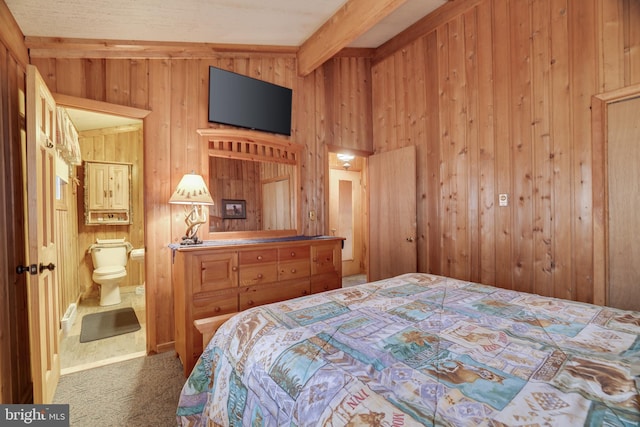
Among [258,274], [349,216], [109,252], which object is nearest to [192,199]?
[258,274]

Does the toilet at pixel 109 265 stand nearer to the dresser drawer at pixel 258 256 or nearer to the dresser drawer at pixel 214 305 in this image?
the dresser drawer at pixel 214 305

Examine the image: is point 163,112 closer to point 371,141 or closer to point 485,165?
point 371,141

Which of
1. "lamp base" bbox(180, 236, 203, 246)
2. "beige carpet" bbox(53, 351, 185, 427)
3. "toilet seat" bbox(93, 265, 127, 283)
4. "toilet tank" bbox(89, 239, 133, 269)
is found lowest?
"beige carpet" bbox(53, 351, 185, 427)

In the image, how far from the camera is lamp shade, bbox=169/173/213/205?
2.38 meters

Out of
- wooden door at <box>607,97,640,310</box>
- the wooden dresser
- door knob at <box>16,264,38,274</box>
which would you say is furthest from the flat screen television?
wooden door at <box>607,97,640,310</box>

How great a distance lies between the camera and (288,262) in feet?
8.59

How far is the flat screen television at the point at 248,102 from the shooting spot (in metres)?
2.81

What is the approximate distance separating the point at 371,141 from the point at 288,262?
229 cm

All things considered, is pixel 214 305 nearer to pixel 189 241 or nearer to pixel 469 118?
pixel 189 241

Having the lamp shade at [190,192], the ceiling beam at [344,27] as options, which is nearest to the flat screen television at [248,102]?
the ceiling beam at [344,27]

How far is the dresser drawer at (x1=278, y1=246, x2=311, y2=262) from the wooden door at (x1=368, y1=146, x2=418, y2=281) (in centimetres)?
147

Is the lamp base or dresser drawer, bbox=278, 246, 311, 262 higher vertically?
the lamp base

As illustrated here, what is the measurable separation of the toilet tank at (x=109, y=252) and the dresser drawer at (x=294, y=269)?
9.98 ft

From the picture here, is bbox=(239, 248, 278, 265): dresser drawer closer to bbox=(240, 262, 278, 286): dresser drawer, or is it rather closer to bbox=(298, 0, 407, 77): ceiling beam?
bbox=(240, 262, 278, 286): dresser drawer
